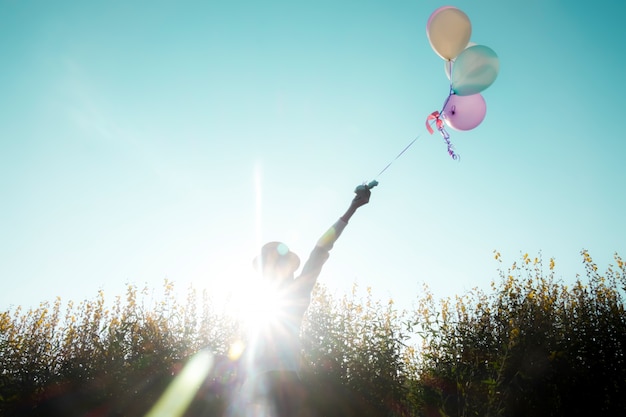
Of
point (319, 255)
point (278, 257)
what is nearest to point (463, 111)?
point (319, 255)

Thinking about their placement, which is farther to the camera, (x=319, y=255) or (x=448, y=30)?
(x=448, y=30)

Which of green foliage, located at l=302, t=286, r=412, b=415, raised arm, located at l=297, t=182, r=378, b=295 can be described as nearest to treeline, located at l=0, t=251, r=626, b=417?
green foliage, located at l=302, t=286, r=412, b=415

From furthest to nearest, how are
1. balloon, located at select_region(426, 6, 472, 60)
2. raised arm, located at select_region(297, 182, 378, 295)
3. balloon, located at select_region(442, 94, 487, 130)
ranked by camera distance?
balloon, located at select_region(442, 94, 487, 130), balloon, located at select_region(426, 6, 472, 60), raised arm, located at select_region(297, 182, 378, 295)

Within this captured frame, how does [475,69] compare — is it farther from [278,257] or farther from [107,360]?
[107,360]

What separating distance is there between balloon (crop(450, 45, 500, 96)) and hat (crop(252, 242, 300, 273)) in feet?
10.8

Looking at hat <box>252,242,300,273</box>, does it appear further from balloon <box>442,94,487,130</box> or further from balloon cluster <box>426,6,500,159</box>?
balloon <box>442,94,487,130</box>

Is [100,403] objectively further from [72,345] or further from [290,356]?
[290,356]

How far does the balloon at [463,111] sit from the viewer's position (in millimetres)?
4488

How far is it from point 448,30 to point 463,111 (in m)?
0.99

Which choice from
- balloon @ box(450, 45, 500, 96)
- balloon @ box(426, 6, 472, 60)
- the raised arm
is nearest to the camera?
the raised arm

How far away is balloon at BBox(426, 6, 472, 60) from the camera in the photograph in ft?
14.1

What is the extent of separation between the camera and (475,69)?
13.7 feet

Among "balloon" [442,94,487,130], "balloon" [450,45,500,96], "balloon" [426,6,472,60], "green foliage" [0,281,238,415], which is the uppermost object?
"balloon" [426,6,472,60]

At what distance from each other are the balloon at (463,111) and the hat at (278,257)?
10.6 feet
